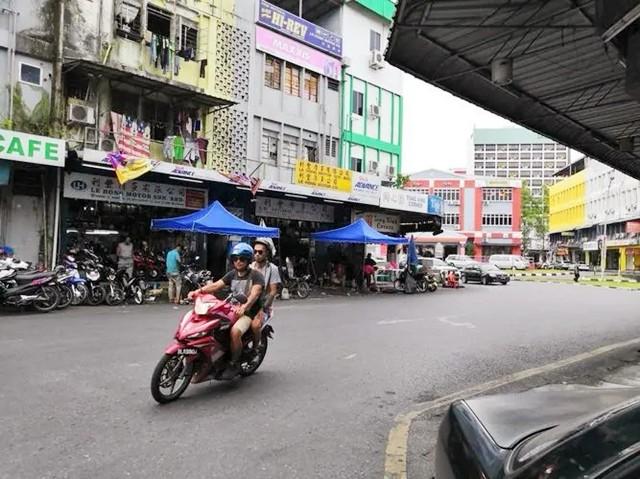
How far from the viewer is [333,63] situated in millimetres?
24766

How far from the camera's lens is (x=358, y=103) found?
26344 mm

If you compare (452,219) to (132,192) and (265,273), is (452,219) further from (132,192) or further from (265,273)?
(265,273)

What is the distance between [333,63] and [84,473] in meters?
23.1

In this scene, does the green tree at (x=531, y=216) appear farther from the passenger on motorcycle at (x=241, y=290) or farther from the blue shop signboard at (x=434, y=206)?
the passenger on motorcycle at (x=241, y=290)

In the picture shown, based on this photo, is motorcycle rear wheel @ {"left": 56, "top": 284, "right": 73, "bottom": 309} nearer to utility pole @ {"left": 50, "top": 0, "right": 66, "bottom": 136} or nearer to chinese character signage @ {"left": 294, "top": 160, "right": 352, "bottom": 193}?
utility pole @ {"left": 50, "top": 0, "right": 66, "bottom": 136}

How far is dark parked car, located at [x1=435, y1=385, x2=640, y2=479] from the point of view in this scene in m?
1.62

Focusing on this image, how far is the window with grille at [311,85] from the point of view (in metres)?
23.9

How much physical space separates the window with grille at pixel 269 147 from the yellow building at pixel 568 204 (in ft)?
195

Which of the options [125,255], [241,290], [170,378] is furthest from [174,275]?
[170,378]

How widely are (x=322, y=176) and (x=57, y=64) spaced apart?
32.5 ft

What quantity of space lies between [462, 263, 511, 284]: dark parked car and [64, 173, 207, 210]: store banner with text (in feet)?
61.5

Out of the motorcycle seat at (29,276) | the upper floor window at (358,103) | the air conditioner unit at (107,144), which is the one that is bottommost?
the motorcycle seat at (29,276)

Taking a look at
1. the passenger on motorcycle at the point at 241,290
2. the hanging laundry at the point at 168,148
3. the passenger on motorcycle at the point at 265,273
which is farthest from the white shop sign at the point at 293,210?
the passenger on motorcycle at the point at 241,290

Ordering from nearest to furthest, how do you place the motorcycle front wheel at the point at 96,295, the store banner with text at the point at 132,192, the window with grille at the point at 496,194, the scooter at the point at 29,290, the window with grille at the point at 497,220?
1. the scooter at the point at 29,290
2. the motorcycle front wheel at the point at 96,295
3. the store banner with text at the point at 132,192
4. the window with grille at the point at 496,194
5. the window with grille at the point at 497,220
